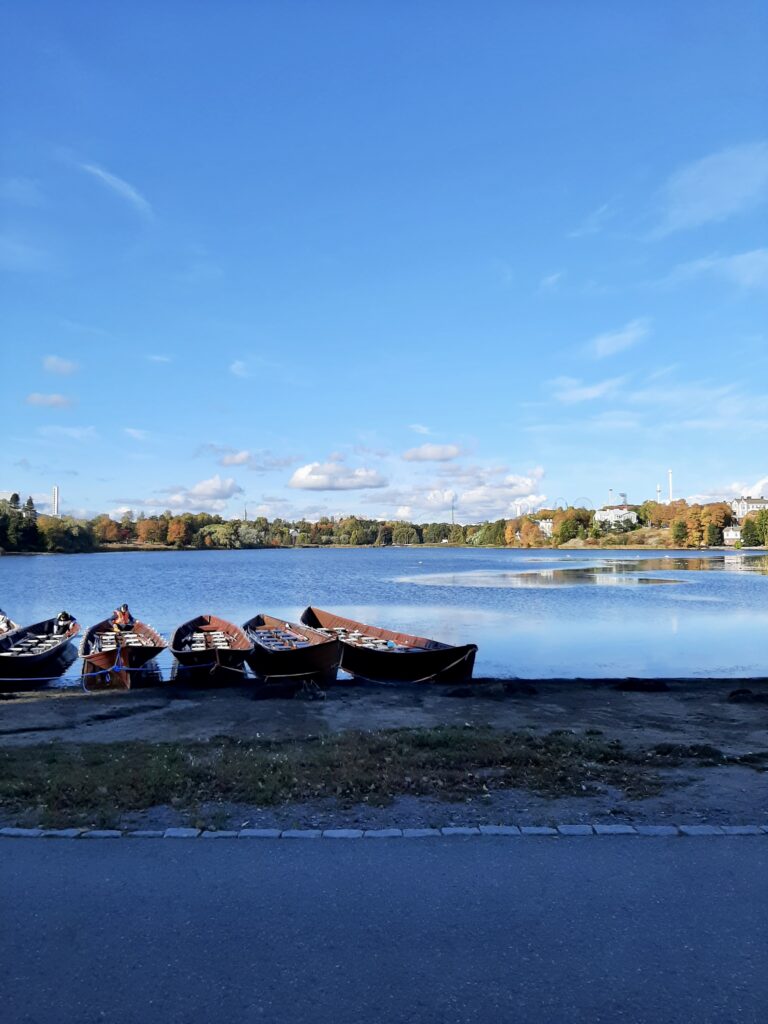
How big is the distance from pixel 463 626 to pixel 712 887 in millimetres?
28266

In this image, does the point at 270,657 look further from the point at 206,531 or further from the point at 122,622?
the point at 206,531

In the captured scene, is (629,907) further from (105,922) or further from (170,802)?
(170,802)

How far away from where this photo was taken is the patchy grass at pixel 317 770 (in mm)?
7191

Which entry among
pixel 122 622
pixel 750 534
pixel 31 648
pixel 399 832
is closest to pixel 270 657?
pixel 122 622

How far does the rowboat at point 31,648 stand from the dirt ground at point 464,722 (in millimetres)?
1335

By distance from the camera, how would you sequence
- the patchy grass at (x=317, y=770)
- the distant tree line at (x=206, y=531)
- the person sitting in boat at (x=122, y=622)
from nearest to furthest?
1. the patchy grass at (x=317, y=770)
2. the person sitting in boat at (x=122, y=622)
3. the distant tree line at (x=206, y=531)

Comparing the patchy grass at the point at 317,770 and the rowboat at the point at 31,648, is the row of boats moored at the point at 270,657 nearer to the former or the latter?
the rowboat at the point at 31,648

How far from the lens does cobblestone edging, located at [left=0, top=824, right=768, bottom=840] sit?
603 centimetres

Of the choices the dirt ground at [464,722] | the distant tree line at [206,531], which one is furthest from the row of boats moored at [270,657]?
the distant tree line at [206,531]

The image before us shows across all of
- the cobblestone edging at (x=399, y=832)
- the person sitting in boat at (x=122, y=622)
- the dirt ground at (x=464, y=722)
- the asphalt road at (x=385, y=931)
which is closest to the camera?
the asphalt road at (x=385, y=931)

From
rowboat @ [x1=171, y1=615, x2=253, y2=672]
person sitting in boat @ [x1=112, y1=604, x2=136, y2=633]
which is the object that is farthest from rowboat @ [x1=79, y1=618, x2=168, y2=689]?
person sitting in boat @ [x1=112, y1=604, x2=136, y2=633]

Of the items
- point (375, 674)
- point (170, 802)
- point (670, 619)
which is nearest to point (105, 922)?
point (170, 802)

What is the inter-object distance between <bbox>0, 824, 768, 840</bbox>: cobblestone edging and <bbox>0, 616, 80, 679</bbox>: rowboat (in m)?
14.3

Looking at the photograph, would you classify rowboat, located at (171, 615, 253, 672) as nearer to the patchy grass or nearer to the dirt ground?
the dirt ground
